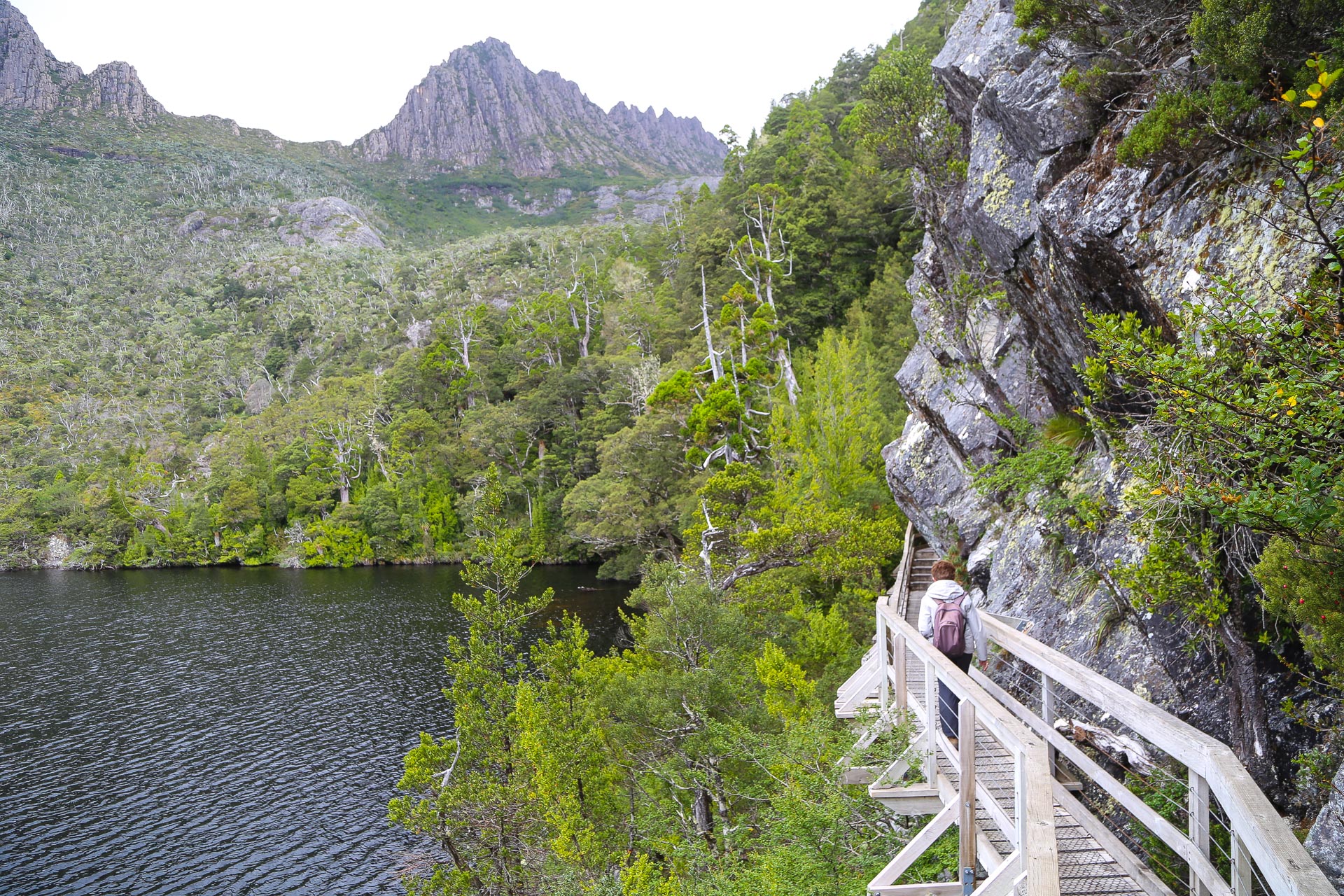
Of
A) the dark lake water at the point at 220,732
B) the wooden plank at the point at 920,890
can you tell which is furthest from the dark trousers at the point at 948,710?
the dark lake water at the point at 220,732

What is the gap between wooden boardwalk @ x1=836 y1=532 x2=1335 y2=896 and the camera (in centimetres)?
253

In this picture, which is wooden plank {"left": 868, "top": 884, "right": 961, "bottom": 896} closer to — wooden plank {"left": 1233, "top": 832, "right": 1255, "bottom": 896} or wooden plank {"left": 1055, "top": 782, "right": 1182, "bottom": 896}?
wooden plank {"left": 1055, "top": 782, "right": 1182, "bottom": 896}

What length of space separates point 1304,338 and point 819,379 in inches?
849

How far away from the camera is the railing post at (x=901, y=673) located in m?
5.54

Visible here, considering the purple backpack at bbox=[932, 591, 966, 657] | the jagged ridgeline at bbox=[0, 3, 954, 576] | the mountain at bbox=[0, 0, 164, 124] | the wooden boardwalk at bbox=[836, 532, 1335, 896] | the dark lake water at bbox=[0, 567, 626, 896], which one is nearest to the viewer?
the wooden boardwalk at bbox=[836, 532, 1335, 896]

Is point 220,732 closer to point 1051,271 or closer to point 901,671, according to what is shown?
point 901,671

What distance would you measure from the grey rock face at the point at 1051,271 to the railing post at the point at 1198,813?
2.56 meters

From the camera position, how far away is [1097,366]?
530cm

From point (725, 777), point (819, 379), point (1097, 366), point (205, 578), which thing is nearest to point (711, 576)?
point (819, 379)

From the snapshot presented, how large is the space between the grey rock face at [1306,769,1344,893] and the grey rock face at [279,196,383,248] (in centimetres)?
15518

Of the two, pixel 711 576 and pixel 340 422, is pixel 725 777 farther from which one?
pixel 340 422

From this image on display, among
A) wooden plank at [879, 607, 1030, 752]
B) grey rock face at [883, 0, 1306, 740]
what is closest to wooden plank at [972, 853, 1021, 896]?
wooden plank at [879, 607, 1030, 752]

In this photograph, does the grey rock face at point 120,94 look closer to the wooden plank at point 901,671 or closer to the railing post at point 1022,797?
the wooden plank at point 901,671

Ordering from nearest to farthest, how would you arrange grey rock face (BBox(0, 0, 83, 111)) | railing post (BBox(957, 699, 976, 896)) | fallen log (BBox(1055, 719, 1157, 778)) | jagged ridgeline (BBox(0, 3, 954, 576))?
railing post (BBox(957, 699, 976, 896)) < fallen log (BBox(1055, 719, 1157, 778)) < jagged ridgeline (BBox(0, 3, 954, 576)) < grey rock face (BBox(0, 0, 83, 111))
